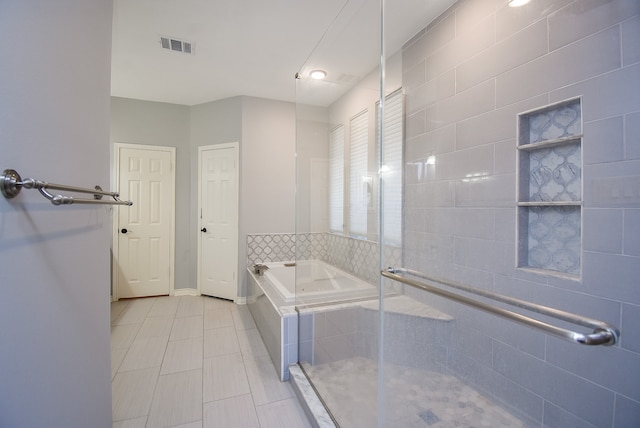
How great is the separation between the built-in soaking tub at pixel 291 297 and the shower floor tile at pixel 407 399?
363 mm

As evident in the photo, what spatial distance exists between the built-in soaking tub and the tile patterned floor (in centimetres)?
17

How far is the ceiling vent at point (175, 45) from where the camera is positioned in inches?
95.7

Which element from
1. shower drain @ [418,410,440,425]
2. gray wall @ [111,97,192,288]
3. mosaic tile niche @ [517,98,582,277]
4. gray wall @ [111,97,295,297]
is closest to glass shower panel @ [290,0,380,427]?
shower drain @ [418,410,440,425]

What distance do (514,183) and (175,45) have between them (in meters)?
2.91

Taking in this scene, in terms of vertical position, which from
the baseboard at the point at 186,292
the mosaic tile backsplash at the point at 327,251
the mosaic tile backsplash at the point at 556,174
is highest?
the mosaic tile backsplash at the point at 556,174

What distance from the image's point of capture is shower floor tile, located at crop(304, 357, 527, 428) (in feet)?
4.71

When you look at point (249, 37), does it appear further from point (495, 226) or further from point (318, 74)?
point (495, 226)

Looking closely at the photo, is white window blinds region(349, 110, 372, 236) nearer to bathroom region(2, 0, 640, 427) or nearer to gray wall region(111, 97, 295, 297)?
bathroom region(2, 0, 640, 427)

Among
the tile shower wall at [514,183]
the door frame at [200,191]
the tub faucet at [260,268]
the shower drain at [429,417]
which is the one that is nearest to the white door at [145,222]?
the door frame at [200,191]

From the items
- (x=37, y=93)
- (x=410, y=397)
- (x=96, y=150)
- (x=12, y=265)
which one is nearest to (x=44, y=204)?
(x=12, y=265)

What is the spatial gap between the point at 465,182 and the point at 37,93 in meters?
1.96

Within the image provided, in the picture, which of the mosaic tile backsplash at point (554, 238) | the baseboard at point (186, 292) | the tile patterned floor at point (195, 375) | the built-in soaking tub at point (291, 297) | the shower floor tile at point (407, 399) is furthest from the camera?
the baseboard at point (186, 292)

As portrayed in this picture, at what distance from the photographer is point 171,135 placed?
12.6ft

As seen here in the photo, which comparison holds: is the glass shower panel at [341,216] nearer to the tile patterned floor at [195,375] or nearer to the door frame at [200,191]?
the tile patterned floor at [195,375]
